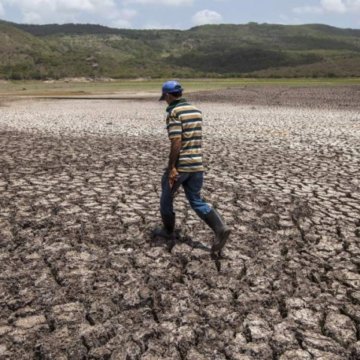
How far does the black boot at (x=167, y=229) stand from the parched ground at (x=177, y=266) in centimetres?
17

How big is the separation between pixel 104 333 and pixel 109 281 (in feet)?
3.25

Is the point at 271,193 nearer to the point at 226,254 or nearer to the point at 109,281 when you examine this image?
the point at 226,254

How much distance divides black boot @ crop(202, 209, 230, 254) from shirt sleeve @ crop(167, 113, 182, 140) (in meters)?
1.14

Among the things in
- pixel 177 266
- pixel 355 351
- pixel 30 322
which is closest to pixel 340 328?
pixel 355 351

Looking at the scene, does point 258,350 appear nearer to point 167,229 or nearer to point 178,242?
point 178,242

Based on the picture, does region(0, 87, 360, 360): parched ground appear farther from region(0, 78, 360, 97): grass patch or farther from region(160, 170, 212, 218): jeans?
region(0, 78, 360, 97): grass patch

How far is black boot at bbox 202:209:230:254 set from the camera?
5508 millimetres

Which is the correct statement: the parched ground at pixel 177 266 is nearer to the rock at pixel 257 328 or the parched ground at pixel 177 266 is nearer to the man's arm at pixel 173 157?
the rock at pixel 257 328

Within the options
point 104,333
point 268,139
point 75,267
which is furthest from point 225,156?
point 104,333

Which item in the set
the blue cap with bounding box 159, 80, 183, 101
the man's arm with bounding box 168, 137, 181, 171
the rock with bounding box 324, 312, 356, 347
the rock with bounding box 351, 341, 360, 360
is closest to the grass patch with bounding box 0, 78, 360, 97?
the blue cap with bounding box 159, 80, 183, 101

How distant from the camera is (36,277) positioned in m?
5.05

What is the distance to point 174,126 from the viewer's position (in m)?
5.13

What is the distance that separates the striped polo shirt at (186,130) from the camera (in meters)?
5.12

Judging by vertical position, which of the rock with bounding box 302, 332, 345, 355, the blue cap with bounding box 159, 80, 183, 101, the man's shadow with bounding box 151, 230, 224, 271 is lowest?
the rock with bounding box 302, 332, 345, 355
